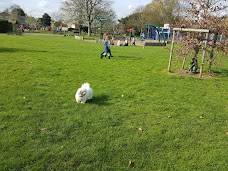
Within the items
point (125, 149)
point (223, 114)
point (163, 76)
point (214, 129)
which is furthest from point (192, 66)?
point (125, 149)

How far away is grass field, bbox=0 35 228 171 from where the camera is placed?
13.4ft

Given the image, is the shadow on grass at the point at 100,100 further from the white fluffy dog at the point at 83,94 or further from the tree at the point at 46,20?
the tree at the point at 46,20

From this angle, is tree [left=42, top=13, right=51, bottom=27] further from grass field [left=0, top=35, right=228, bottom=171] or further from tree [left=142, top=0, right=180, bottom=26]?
grass field [left=0, top=35, right=228, bottom=171]

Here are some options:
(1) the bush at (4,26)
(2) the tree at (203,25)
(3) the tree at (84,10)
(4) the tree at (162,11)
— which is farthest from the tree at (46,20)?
(2) the tree at (203,25)

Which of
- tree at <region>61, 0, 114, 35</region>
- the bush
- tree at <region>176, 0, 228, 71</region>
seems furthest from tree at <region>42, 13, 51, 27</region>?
tree at <region>176, 0, 228, 71</region>

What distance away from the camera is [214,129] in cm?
545

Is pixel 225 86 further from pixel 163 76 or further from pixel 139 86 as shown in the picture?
pixel 139 86

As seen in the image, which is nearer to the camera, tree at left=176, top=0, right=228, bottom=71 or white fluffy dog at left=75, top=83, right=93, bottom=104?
white fluffy dog at left=75, top=83, right=93, bottom=104

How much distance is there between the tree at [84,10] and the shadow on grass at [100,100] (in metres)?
52.4

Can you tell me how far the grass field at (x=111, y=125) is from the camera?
4074mm

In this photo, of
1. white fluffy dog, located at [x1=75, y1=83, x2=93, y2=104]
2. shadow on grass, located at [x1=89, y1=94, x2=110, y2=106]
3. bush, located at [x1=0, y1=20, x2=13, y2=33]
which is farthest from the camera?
bush, located at [x1=0, y1=20, x2=13, y2=33]

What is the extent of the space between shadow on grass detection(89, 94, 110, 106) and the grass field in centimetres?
3

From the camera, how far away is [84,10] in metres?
58.7

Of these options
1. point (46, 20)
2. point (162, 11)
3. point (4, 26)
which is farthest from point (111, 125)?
point (46, 20)
